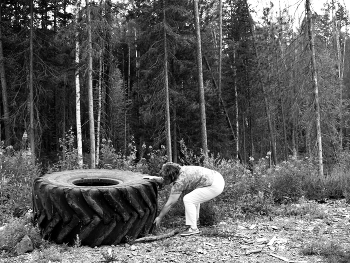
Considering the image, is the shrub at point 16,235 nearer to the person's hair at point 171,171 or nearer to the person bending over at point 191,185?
the person bending over at point 191,185

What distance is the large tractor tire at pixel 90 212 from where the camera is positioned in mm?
4336

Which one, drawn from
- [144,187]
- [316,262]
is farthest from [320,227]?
[144,187]

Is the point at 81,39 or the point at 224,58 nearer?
the point at 81,39

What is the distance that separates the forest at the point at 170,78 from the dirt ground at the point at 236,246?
3.07m

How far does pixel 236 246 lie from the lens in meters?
4.48

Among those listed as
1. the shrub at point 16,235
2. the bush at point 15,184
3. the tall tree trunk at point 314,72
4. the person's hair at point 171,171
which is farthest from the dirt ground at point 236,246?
the tall tree trunk at point 314,72

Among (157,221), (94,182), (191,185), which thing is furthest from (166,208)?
(94,182)

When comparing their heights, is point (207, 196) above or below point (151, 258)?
above

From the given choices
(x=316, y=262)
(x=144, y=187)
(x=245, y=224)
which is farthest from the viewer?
(x=245, y=224)

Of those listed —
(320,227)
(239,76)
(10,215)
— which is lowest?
(320,227)

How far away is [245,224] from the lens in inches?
221

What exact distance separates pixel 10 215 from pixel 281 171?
17.1 ft

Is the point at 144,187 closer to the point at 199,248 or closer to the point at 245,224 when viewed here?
the point at 199,248

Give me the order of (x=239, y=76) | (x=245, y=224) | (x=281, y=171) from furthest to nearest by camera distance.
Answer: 1. (x=239, y=76)
2. (x=281, y=171)
3. (x=245, y=224)
